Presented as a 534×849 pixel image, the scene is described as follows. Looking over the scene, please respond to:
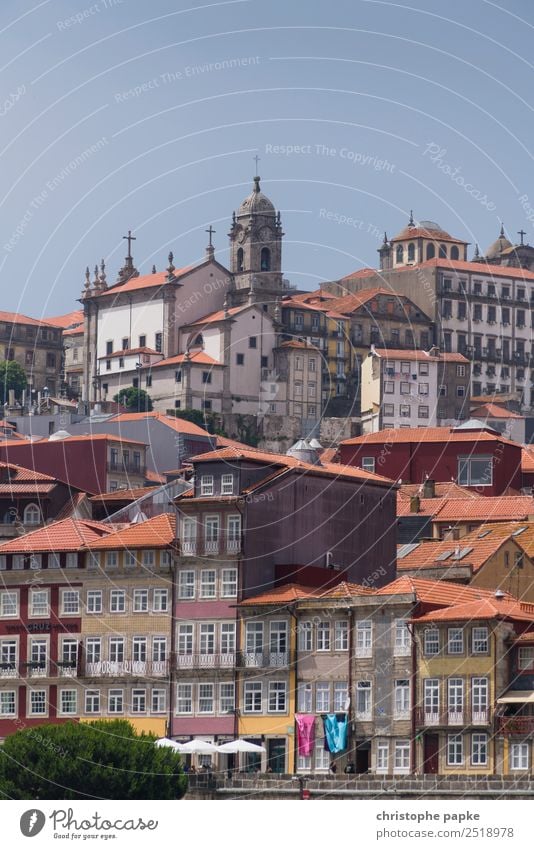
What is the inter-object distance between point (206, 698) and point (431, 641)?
10.8m

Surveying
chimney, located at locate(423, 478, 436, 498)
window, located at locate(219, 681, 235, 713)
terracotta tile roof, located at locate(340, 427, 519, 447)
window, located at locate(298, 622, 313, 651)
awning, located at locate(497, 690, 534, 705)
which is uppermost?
terracotta tile roof, located at locate(340, 427, 519, 447)

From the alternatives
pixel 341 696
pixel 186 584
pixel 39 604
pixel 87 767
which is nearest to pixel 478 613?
pixel 341 696

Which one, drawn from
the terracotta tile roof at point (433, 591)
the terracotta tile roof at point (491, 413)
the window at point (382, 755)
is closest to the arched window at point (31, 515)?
the terracotta tile roof at point (433, 591)

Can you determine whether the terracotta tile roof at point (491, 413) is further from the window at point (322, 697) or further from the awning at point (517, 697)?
the awning at point (517, 697)

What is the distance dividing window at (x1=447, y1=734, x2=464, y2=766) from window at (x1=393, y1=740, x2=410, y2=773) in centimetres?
168

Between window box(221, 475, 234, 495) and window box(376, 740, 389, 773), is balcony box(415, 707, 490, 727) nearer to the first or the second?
window box(376, 740, 389, 773)

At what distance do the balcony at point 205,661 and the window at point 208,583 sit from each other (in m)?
2.38

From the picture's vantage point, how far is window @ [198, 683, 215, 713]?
105 meters

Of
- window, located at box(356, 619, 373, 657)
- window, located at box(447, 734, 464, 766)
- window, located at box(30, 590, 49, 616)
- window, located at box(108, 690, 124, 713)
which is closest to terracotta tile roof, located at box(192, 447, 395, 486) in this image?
window, located at box(30, 590, 49, 616)

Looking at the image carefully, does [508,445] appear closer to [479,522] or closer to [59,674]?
[479,522]
